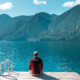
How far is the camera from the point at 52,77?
38.9 feet

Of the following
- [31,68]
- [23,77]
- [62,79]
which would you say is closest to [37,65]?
[31,68]

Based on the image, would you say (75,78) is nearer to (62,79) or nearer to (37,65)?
(62,79)

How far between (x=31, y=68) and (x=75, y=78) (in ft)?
10.3

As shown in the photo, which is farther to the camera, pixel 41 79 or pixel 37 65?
pixel 37 65

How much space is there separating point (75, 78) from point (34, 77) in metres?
2.70

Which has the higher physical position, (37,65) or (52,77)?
(37,65)

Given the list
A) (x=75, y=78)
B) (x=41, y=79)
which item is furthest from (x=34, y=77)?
(x=75, y=78)

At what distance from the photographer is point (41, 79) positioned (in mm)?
11242

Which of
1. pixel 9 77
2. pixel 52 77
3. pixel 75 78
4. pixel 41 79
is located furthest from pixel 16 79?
pixel 75 78

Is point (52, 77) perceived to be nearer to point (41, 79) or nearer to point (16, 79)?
point (41, 79)

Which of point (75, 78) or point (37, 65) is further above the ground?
point (37, 65)

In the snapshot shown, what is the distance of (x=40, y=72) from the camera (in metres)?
12.5

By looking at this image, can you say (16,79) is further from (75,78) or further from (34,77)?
(75,78)

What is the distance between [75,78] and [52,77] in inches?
60.4
